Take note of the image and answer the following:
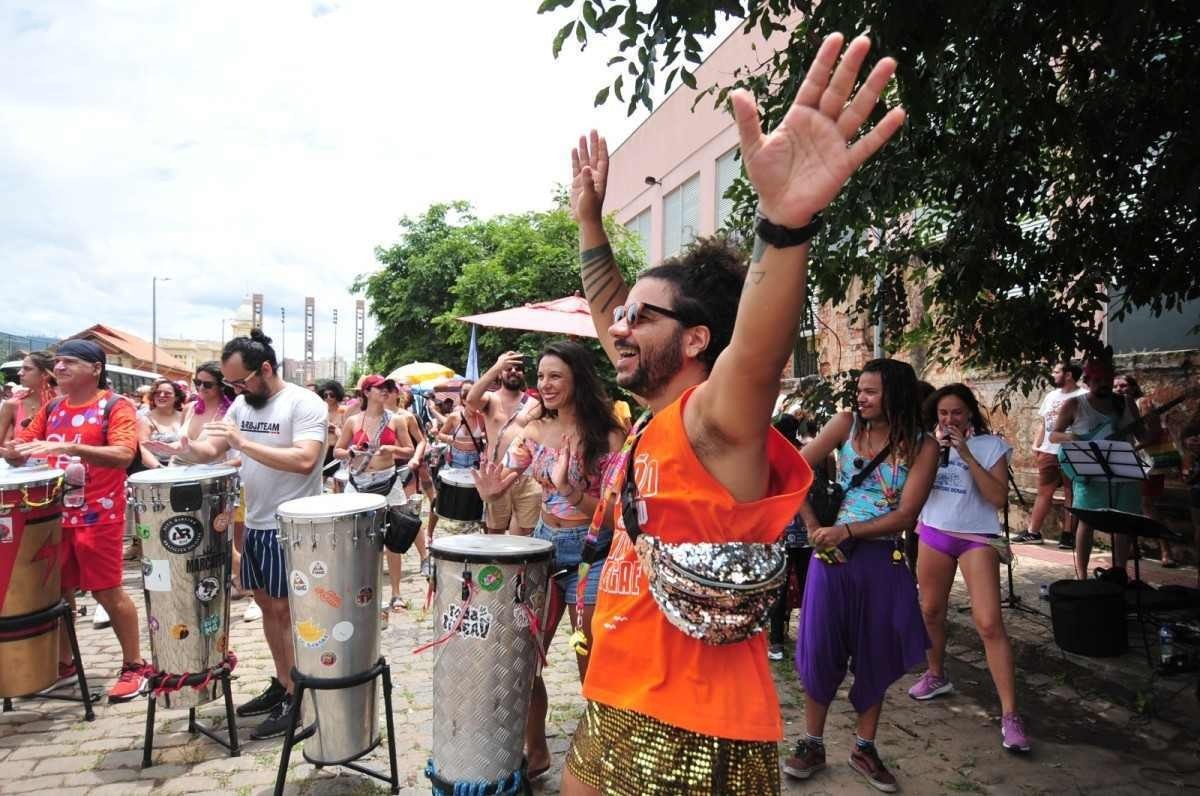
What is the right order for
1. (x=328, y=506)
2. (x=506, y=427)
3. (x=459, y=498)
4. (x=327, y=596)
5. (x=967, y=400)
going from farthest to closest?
(x=459, y=498), (x=506, y=427), (x=967, y=400), (x=328, y=506), (x=327, y=596)

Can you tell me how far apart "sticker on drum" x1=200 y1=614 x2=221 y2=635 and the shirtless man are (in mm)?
1593

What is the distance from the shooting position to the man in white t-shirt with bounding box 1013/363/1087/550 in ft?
25.6

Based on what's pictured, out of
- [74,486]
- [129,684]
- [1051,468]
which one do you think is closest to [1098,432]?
[1051,468]

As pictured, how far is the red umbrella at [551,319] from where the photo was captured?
7639 millimetres

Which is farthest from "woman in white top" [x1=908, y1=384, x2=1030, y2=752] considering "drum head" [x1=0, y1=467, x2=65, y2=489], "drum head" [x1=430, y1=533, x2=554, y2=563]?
"drum head" [x1=0, y1=467, x2=65, y2=489]

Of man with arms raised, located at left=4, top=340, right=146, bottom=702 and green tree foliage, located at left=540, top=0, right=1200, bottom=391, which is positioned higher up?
green tree foliage, located at left=540, top=0, right=1200, bottom=391

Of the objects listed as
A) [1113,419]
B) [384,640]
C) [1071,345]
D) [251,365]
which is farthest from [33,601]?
[1113,419]

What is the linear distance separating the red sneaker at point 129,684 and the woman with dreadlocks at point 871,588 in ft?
13.2

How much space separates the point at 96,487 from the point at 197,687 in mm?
1787

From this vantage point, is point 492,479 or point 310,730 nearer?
point 310,730

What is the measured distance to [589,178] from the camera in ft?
8.30

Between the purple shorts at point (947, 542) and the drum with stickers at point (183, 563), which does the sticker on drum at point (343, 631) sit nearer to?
the drum with stickers at point (183, 563)

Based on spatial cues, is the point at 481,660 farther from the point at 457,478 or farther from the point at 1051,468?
the point at 1051,468

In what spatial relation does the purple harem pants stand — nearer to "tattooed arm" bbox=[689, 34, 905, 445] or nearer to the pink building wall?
"tattooed arm" bbox=[689, 34, 905, 445]
